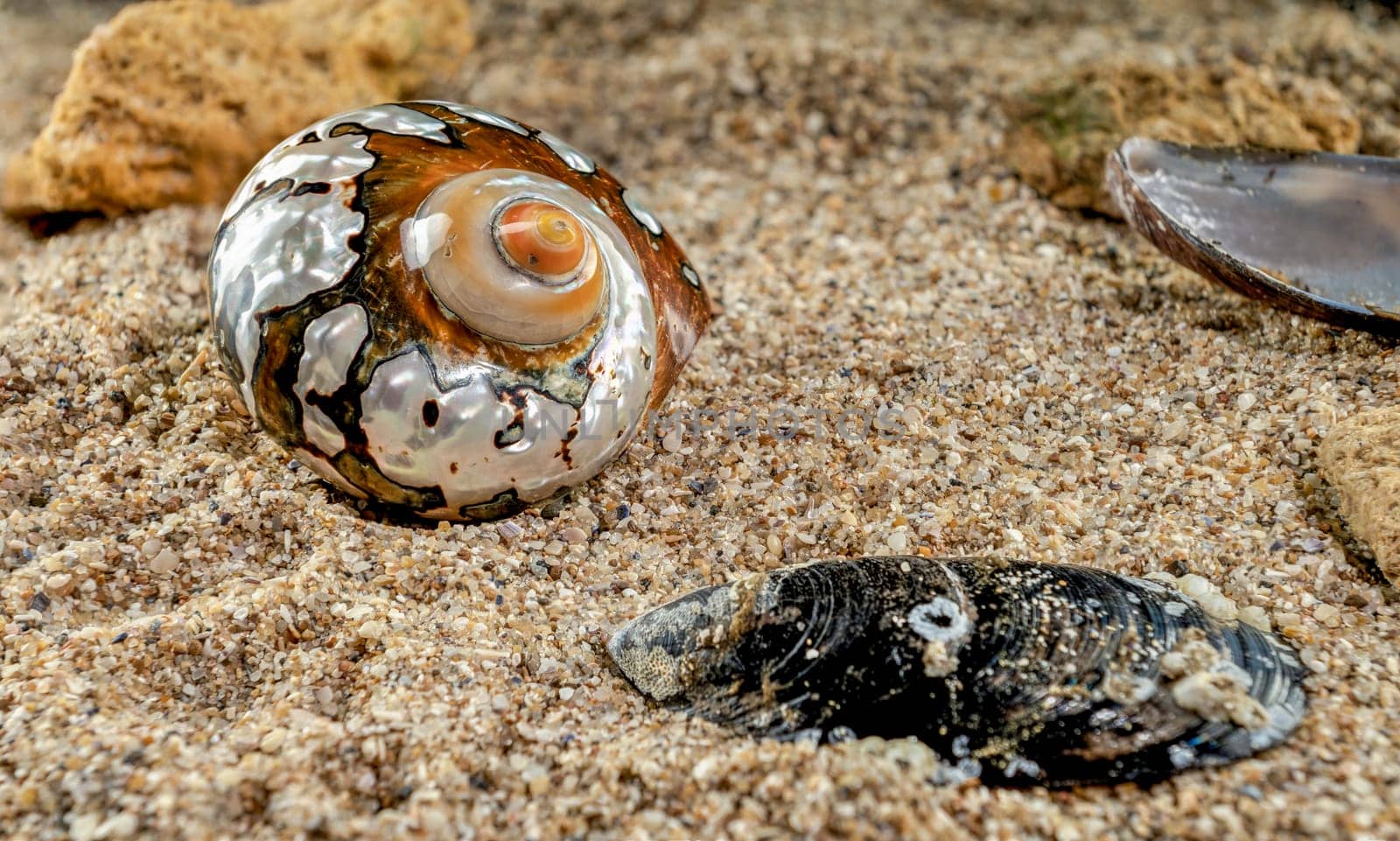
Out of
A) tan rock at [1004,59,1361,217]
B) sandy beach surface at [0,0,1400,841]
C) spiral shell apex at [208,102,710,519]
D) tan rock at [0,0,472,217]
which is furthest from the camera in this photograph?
tan rock at [1004,59,1361,217]

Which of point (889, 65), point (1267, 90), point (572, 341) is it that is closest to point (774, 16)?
point (889, 65)

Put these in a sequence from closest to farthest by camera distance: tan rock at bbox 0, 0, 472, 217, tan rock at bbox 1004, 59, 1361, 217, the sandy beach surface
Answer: the sandy beach surface < tan rock at bbox 0, 0, 472, 217 < tan rock at bbox 1004, 59, 1361, 217

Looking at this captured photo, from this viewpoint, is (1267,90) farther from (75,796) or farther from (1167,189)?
(75,796)

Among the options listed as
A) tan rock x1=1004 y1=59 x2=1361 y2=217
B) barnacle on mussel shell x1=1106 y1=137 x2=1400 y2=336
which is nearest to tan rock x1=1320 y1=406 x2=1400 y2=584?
barnacle on mussel shell x1=1106 y1=137 x2=1400 y2=336

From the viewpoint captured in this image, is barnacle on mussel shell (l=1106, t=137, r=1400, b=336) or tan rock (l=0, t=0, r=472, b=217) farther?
tan rock (l=0, t=0, r=472, b=217)

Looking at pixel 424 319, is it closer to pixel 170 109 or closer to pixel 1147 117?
pixel 170 109

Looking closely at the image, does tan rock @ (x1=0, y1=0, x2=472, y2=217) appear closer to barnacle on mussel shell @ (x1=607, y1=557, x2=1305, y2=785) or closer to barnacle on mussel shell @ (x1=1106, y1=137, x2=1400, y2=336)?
barnacle on mussel shell @ (x1=607, y1=557, x2=1305, y2=785)

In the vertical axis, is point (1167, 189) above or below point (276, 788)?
above
